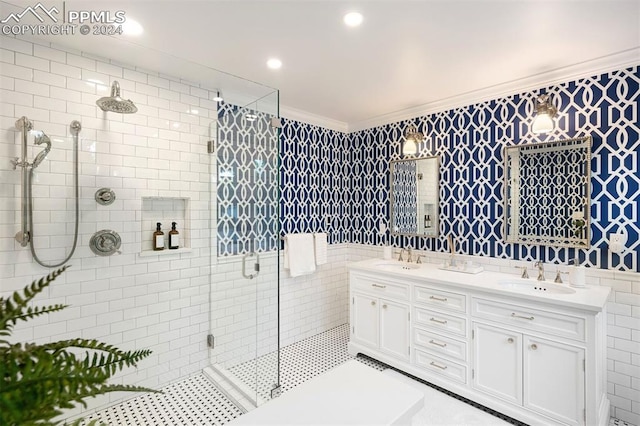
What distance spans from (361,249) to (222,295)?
6.51ft

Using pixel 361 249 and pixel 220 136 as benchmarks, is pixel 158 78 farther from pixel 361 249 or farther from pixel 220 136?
pixel 361 249

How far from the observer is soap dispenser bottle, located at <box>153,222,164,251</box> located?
255 cm

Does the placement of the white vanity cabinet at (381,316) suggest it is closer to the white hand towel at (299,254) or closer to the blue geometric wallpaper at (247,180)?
the white hand towel at (299,254)

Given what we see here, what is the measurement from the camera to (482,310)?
247 centimetres

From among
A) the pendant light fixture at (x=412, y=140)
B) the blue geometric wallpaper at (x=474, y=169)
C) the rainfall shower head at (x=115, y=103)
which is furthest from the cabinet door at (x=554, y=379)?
the rainfall shower head at (x=115, y=103)

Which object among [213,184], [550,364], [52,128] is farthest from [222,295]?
[550,364]

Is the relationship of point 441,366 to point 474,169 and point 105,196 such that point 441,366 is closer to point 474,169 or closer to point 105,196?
point 474,169

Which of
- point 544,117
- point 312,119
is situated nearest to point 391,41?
point 544,117

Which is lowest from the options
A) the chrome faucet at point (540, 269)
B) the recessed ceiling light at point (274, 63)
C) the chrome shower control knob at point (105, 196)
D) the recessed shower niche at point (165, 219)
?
the chrome faucet at point (540, 269)

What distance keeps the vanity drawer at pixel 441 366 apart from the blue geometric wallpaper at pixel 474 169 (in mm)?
1082

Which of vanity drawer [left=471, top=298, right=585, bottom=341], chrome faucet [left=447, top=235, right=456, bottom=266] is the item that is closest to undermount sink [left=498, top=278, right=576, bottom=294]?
vanity drawer [left=471, top=298, right=585, bottom=341]

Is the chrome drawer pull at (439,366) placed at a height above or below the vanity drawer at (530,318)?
below

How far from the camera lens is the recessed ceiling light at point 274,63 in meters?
2.46

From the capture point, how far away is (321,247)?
3816mm
